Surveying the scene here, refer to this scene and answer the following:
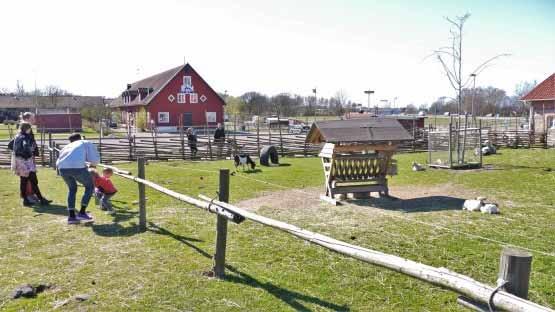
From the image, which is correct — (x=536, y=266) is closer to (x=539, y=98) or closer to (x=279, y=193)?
(x=279, y=193)

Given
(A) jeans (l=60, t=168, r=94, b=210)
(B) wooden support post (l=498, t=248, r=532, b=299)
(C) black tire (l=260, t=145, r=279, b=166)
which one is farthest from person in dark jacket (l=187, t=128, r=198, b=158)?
(B) wooden support post (l=498, t=248, r=532, b=299)

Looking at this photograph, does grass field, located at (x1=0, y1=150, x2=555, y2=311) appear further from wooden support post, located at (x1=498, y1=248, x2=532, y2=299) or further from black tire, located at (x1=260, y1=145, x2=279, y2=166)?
black tire, located at (x1=260, y1=145, x2=279, y2=166)

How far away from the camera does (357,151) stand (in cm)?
1066

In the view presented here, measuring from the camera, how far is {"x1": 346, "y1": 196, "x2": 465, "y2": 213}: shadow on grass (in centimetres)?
933

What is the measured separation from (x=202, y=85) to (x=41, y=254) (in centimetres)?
4545

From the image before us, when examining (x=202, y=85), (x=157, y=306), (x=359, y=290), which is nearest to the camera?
(x=157, y=306)

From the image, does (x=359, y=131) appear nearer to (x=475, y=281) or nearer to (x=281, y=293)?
(x=281, y=293)

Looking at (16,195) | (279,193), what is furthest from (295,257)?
(16,195)

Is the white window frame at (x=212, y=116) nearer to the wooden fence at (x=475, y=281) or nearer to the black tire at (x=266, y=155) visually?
the black tire at (x=266, y=155)

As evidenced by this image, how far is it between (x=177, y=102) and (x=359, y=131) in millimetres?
41114

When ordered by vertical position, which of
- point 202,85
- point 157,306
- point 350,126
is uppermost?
point 202,85

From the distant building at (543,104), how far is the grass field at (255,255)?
22.4 meters

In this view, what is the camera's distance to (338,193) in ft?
33.8

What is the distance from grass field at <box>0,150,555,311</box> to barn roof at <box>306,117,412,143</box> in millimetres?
1581
